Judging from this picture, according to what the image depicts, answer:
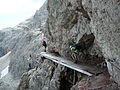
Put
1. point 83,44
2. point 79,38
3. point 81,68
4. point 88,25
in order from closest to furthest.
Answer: point 81,68 < point 88,25 < point 79,38 < point 83,44

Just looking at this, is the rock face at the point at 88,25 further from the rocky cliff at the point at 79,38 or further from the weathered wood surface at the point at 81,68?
the weathered wood surface at the point at 81,68

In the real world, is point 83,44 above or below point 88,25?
below

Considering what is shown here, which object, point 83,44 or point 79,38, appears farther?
point 83,44

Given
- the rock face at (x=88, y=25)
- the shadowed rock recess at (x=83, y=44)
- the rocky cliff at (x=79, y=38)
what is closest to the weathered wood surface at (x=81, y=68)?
the shadowed rock recess at (x=83, y=44)

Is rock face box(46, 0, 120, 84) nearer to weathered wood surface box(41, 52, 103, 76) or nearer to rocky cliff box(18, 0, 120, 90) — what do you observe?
rocky cliff box(18, 0, 120, 90)

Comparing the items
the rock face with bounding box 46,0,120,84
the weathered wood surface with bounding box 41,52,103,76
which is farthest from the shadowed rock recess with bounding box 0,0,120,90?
the weathered wood surface with bounding box 41,52,103,76

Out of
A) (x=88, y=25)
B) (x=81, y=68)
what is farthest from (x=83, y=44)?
(x=81, y=68)

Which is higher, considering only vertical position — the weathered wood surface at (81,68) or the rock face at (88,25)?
the rock face at (88,25)

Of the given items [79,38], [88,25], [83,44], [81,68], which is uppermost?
[88,25]

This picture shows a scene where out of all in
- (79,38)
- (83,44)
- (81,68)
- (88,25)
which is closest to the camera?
(81,68)

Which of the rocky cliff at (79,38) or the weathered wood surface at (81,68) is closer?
the rocky cliff at (79,38)

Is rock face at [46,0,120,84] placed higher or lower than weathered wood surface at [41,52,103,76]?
higher

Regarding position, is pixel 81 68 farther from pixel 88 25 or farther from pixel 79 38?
pixel 88 25

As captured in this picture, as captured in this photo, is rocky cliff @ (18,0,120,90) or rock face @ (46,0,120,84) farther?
rocky cliff @ (18,0,120,90)
